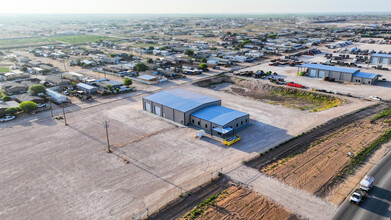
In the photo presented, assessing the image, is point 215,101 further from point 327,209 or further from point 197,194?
point 327,209

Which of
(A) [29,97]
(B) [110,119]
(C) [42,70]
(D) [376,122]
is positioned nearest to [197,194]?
(B) [110,119]

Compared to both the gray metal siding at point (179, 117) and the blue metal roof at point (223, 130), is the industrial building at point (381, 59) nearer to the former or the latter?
the blue metal roof at point (223, 130)

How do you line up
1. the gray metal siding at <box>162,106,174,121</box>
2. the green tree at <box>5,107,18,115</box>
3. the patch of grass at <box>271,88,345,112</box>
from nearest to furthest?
the gray metal siding at <box>162,106,174,121</box> → the green tree at <box>5,107,18,115</box> → the patch of grass at <box>271,88,345,112</box>

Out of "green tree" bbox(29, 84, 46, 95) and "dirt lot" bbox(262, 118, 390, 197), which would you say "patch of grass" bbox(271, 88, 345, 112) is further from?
"green tree" bbox(29, 84, 46, 95)

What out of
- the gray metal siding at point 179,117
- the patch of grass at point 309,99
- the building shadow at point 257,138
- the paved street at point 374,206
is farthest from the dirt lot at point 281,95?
the paved street at point 374,206

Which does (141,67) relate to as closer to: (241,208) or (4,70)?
(4,70)

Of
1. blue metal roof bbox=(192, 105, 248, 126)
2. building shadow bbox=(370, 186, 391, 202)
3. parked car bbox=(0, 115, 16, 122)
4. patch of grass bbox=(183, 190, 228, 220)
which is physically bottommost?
patch of grass bbox=(183, 190, 228, 220)

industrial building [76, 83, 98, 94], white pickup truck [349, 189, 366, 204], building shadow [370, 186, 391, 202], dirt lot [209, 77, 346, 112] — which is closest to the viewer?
white pickup truck [349, 189, 366, 204]

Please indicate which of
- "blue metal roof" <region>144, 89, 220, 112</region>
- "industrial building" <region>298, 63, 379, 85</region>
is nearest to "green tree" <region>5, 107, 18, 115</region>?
"blue metal roof" <region>144, 89, 220, 112</region>
